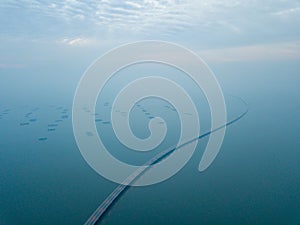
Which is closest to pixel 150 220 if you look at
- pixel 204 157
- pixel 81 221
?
pixel 81 221

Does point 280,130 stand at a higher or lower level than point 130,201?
lower

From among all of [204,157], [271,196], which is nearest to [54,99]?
[204,157]

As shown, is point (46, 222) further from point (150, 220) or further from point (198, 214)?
point (198, 214)

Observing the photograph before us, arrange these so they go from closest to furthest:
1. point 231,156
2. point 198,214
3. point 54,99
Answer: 1. point 198,214
2. point 231,156
3. point 54,99

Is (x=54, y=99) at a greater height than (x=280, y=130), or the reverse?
(x=54, y=99)

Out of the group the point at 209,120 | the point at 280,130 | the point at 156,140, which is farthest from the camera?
the point at 209,120

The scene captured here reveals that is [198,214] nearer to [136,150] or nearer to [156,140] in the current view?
[136,150]

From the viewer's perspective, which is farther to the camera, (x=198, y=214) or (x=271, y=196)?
(x=271, y=196)

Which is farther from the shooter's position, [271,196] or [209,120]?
[209,120]

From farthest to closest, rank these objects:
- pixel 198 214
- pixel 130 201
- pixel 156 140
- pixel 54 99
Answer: pixel 54 99
pixel 156 140
pixel 130 201
pixel 198 214
